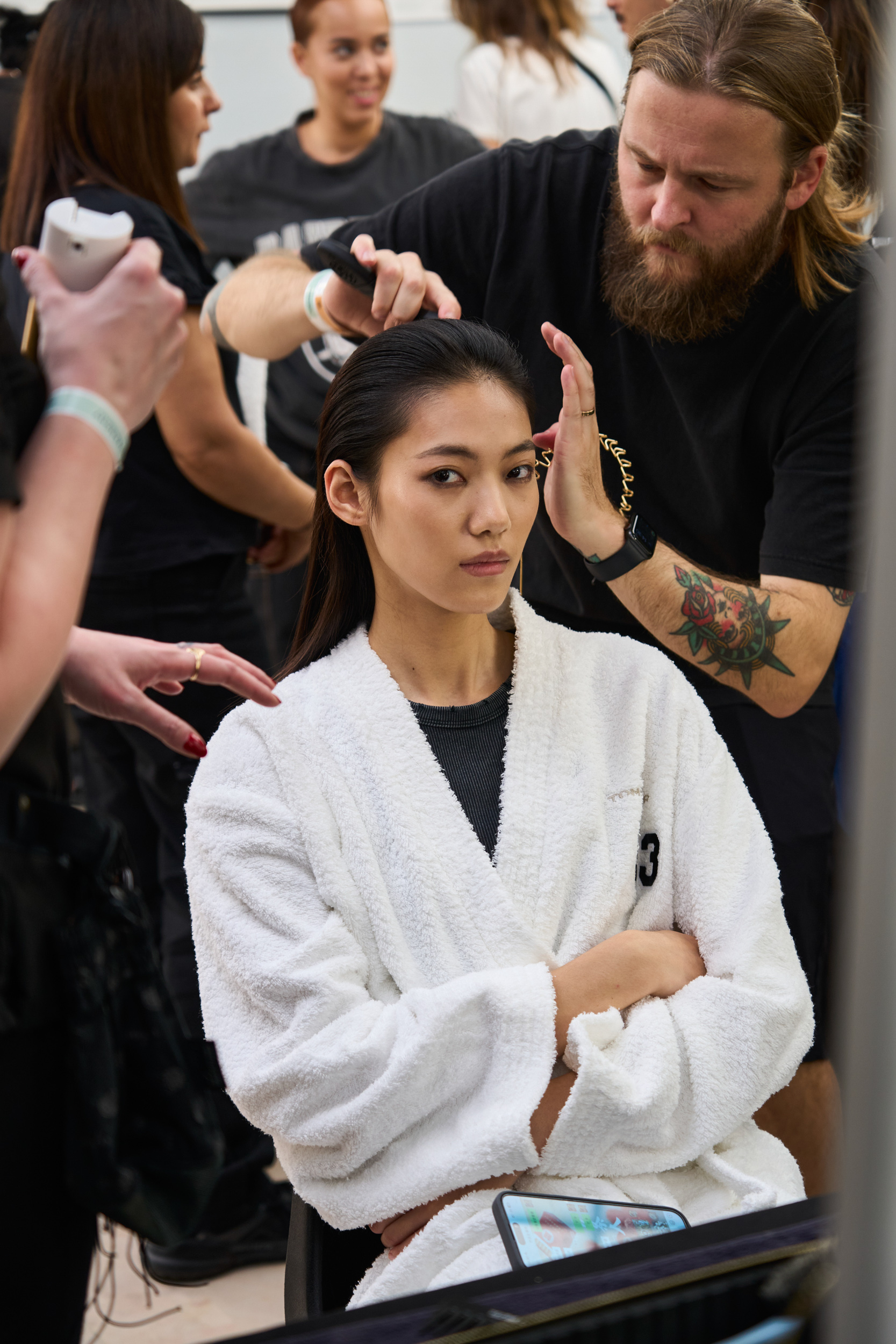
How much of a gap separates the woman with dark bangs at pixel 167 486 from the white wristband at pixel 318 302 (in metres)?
0.23

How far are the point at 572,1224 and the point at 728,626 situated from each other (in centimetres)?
67

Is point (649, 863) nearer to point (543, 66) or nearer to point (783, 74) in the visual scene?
point (783, 74)

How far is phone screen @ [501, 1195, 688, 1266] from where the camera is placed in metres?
0.95

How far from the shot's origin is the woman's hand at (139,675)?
3.27 feet

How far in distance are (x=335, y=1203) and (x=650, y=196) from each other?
1.04 meters

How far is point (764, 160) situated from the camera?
4.45 ft

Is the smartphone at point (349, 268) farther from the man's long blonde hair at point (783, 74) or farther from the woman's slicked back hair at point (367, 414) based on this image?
the man's long blonde hair at point (783, 74)

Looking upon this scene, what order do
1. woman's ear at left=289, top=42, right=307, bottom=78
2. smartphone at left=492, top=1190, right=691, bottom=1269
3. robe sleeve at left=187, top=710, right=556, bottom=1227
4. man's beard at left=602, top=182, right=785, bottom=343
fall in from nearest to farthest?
smartphone at left=492, top=1190, right=691, bottom=1269 < robe sleeve at left=187, top=710, right=556, bottom=1227 < man's beard at left=602, top=182, right=785, bottom=343 < woman's ear at left=289, top=42, right=307, bottom=78

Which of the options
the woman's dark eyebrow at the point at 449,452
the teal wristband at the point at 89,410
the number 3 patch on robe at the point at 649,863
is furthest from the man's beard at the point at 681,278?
the teal wristband at the point at 89,410

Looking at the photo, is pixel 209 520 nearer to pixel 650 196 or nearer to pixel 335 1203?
pixel 650 196

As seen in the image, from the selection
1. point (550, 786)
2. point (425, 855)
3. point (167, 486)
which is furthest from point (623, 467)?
point (167, 486)

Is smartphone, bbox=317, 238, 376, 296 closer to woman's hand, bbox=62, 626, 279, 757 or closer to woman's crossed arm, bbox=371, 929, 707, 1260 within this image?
woman's hand, bbox=62, 626, 279, 757

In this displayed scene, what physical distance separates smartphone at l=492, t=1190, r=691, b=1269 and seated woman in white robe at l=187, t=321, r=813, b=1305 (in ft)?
0.18

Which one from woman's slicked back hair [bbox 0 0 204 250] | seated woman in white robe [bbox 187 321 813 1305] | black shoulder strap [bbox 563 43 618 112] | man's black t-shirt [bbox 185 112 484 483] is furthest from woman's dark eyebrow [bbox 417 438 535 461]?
black shoulder strap [bbox 563 43 618 112]
